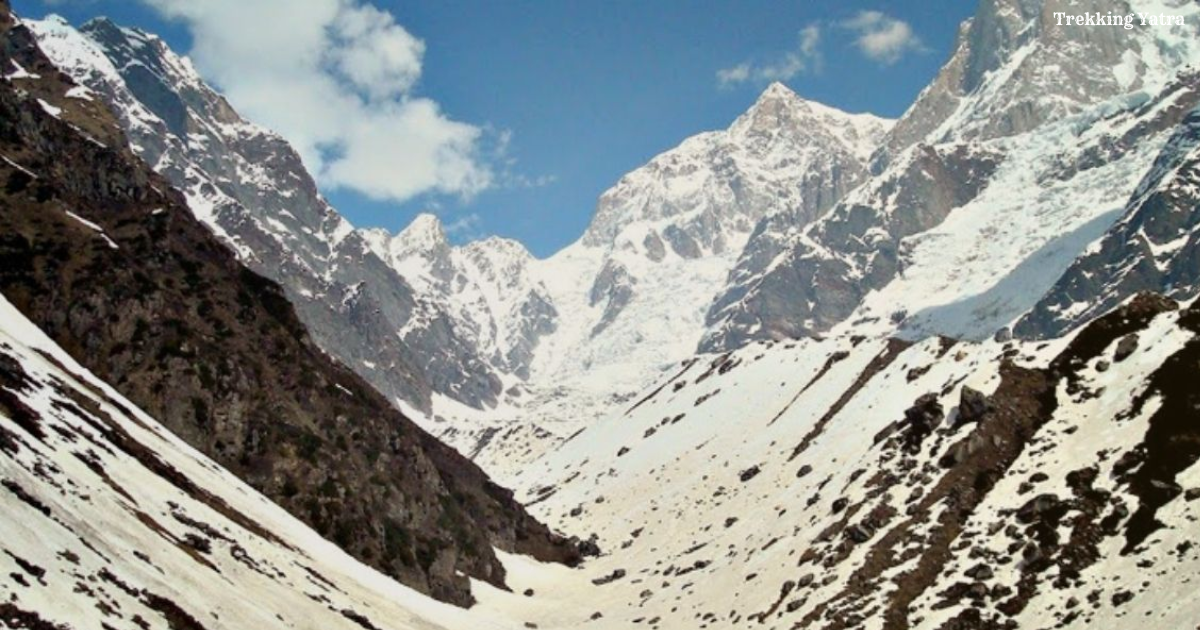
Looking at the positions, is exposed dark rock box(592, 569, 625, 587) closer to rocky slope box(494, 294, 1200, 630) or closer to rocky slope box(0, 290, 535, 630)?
rocky slope box(494, 294, 1200, 630)

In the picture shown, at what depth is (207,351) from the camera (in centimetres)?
10525

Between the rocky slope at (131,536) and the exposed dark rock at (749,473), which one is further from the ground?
the exposed dark rock at (749,473)

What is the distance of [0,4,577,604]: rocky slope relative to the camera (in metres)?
98.0

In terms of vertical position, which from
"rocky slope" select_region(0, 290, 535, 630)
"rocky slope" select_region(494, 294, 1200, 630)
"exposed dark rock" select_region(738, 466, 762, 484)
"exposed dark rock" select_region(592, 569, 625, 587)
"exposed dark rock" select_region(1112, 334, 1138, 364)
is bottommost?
"rocky slope" select_region(0, 290, 535, 630)

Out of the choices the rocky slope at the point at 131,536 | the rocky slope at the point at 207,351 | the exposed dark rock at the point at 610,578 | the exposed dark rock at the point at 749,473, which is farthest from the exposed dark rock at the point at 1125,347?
the exposed dark rock at the point at 749,473

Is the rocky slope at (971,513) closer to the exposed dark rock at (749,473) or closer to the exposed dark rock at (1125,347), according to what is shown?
the exposed dark rock at (1125,347)

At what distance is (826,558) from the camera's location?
80375 millimetres

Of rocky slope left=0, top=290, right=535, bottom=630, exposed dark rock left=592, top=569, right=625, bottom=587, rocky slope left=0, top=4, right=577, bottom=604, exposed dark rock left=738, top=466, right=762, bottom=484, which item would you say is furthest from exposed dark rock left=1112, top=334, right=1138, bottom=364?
exposed dark rock left=738, top=466, right=762, bottom=484

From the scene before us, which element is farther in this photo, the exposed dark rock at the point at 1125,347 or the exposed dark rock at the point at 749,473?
the exposed dark rock at the point at 749,473

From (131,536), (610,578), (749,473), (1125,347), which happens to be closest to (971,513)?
(1125,347)

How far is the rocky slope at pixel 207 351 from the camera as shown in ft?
322

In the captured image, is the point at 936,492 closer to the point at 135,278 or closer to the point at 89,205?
the point at 135,278

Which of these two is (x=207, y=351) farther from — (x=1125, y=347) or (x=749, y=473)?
(x=1125, y=347)

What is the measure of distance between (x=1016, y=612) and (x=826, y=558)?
885 inches
